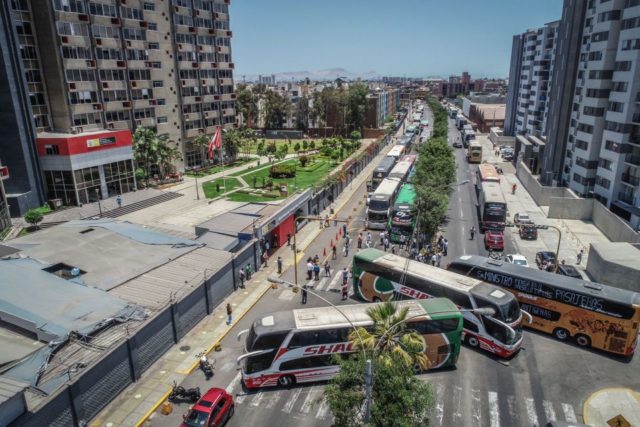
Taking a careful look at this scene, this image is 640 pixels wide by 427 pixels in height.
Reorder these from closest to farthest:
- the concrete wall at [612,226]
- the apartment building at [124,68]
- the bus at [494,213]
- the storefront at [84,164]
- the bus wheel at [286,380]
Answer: the bus wheel at [286,380], the concrete wall at [612,226], the bus at [494,213], the storefront at [84,164], the apartment building at [124,68]

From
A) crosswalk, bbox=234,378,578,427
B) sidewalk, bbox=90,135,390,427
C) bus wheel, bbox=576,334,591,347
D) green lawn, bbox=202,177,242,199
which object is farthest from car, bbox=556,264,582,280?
green lawn, bbox=202,177,242,199

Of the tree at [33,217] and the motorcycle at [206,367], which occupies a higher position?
the tree at [33,217]

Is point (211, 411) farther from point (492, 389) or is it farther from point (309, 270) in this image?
point (309, 270)

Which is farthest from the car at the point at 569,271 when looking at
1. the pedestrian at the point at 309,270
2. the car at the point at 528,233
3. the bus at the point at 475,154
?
the bus at the point at 475,154

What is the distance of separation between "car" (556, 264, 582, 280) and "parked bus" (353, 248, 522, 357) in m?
13.0

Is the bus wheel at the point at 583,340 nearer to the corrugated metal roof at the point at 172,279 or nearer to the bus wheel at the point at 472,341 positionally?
the bus wheel at the point at 472,341

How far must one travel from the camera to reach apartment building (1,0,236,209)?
5469 cm

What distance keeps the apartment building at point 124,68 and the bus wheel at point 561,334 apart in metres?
54.3

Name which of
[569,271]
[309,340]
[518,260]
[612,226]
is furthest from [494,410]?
[612,226]

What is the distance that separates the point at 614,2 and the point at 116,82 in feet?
220

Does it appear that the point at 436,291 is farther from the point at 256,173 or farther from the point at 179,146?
the point at 179,146

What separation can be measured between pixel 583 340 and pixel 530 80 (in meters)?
90.1

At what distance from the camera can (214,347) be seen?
27.3 meters

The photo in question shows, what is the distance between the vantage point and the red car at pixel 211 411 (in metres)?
19.8
